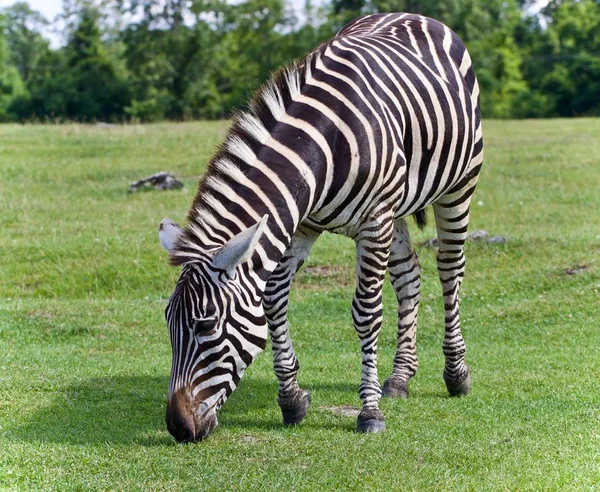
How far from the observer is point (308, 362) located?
9.38 m

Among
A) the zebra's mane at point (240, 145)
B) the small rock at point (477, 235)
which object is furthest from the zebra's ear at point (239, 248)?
the small rock at point (477, 235)

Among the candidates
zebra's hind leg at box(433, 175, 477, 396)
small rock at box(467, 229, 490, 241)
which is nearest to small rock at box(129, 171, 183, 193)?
small rock at box(467, 229, 490, 241)

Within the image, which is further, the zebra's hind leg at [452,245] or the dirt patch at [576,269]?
the dirt patch at [576,269]

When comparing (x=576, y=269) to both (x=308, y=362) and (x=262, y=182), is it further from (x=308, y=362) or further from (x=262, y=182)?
(x=262, y=182)

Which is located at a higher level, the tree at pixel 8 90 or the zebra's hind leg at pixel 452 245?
the zebra's hind leg at pixel 452 245

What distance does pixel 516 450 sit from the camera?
19.8ft

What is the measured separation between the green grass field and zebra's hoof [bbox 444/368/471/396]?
202mm

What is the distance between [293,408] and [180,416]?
146 cm

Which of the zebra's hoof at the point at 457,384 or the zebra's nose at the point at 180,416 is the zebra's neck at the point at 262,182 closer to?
the zebra's nose at the point at 180,416

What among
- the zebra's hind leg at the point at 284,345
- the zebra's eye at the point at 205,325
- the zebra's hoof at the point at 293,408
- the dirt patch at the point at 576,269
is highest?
the zebra's eye at the point at 205,325

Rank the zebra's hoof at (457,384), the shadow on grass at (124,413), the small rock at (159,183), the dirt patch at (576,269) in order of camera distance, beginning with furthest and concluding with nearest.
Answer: the small rock at (159,183)
the dirt patch at (576,269)
the zebra's hoof at (457,384)
the shadow on grass at (124,413)

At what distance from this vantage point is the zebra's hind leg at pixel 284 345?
6.95m

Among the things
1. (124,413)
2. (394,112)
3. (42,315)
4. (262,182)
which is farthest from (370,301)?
(42,315)

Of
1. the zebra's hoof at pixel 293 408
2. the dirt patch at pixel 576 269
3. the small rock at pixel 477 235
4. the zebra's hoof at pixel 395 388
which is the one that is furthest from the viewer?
the small rock at pixel 477 235
